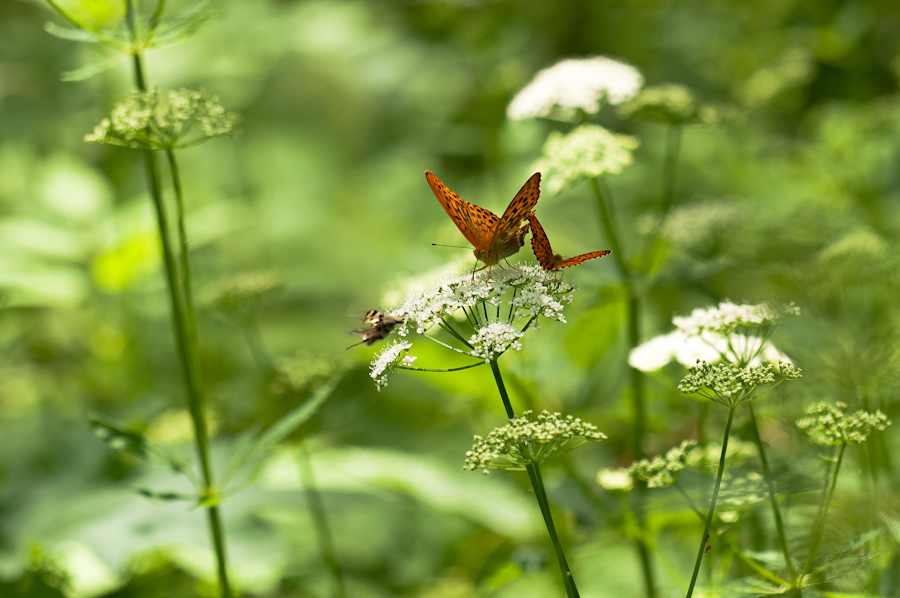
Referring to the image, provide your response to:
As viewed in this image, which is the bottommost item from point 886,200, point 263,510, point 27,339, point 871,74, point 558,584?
Result: point 558,584

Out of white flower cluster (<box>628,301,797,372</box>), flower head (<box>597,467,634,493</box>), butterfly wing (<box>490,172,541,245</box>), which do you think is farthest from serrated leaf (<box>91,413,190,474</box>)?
white flower cluster (<box>628,301,797,372</box>)

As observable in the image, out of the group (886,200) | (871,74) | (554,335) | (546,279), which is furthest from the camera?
(871,74)

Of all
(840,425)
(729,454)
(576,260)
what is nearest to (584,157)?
(576,260)

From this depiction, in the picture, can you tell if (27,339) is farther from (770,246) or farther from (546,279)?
(770,246)

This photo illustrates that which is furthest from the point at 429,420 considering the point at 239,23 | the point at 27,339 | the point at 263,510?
the point at 239,23

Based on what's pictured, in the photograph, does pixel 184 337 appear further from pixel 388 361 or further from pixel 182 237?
pixel 388 361

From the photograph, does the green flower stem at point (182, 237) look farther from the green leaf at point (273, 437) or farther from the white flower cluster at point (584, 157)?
the white flower cluster at point (584, 157)

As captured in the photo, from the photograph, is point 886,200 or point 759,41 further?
point 759,41

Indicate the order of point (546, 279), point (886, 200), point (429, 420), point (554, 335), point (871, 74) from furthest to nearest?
point (871, 74), point (429, 420), point (886, 200), point (554, 335), point (546, 279)
